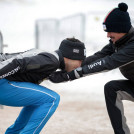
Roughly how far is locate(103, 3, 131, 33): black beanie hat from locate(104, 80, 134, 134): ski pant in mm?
617

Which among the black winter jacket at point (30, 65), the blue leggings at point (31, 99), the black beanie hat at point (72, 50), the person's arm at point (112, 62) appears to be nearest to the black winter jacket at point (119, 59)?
the person's arm at point (112, 62)

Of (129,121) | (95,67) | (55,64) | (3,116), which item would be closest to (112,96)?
(95,67)

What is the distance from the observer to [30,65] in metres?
2.70

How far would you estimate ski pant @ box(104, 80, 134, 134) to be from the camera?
125 inches

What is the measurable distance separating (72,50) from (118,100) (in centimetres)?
75

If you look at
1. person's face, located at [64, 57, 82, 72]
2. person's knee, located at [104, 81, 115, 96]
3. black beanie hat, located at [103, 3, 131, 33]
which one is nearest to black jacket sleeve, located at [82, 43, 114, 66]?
person's face, located at [64, 57, 82, 72]

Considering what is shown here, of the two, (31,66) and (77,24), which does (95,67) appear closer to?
(31,66)

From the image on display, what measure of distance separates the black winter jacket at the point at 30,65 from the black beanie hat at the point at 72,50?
72 mm

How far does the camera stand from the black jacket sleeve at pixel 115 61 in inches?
114

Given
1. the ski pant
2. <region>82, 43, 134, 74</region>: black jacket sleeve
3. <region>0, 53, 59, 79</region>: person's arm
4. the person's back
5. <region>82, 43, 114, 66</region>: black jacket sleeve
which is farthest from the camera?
<region>82, 43, 114, 66</region>: black jacket sleeve

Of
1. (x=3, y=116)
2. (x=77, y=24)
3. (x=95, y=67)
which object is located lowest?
(x=3, y=116)

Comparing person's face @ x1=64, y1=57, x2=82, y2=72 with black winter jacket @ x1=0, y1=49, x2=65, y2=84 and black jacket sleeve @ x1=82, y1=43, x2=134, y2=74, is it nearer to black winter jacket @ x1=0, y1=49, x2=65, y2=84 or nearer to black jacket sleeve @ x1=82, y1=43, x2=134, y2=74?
black winter jacket @ x1=0, y1=49, x2=65, y2=84

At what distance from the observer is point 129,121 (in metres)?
4.71

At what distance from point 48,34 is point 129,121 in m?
5.40
